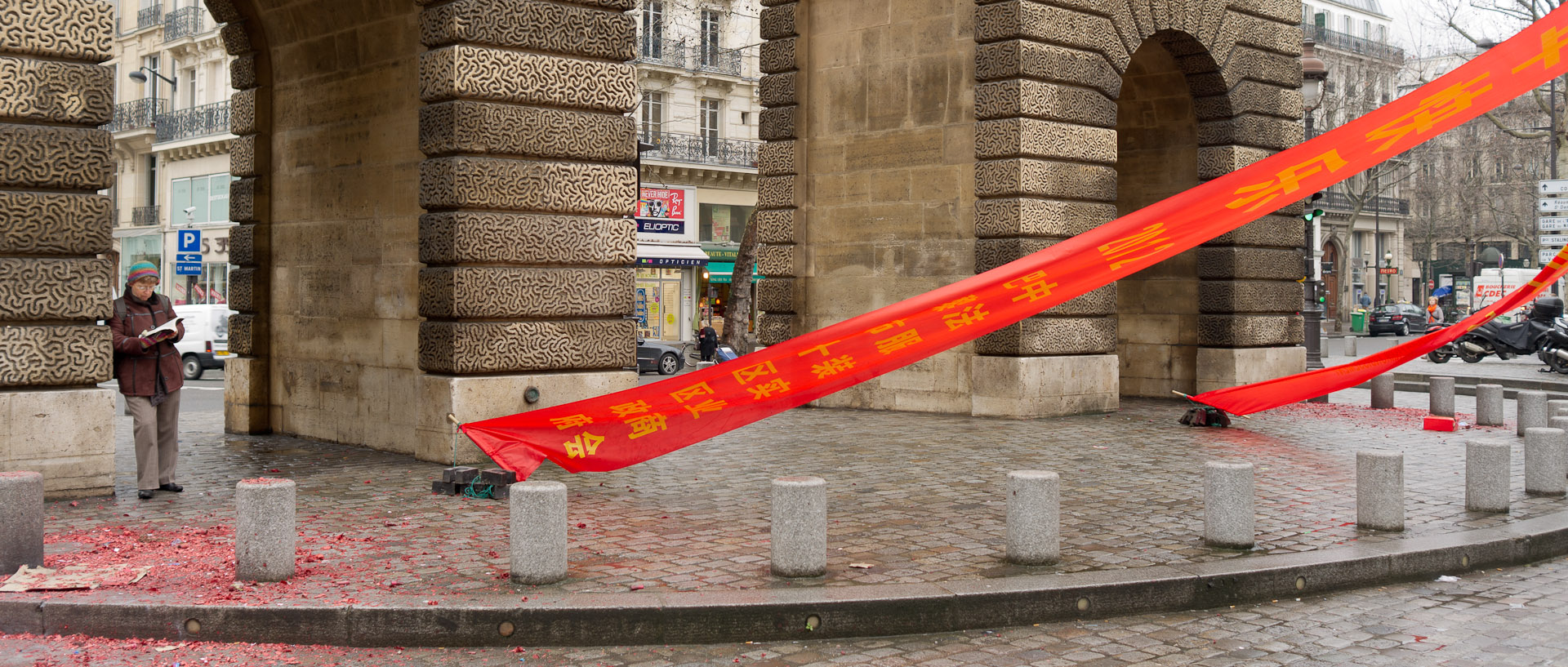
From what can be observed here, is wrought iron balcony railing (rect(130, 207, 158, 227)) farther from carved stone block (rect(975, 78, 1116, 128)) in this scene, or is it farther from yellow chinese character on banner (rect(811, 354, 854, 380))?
yellow chinese character on banner (rect(811, 354, 854, 380))

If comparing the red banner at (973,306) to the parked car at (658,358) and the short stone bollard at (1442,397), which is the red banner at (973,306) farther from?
the parked car at (658,358)

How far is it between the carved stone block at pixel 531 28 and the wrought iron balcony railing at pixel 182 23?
40077 millimetres

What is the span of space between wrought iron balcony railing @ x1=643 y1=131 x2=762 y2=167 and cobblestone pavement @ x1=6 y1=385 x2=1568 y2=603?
1288 inches

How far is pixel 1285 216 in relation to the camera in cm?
1934

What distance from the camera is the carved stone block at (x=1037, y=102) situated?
51.5 feet

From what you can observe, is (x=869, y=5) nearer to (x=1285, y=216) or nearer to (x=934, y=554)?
(x=1285, y=216)

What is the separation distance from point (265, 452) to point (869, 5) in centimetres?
978

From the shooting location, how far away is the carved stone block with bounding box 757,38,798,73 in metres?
18.2

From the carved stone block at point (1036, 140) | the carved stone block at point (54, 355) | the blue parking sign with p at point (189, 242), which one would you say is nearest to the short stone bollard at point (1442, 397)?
the carved stone block at point (1036, 140)

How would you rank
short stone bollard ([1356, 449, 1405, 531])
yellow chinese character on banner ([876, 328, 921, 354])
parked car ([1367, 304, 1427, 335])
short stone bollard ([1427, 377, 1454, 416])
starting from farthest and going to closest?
parked car ([1367, 304, 1427, 335]), short stone bollard ([1427, 377, 1454, 416]), yellow chinese character on banner ([876, 328, 921, 354]), short stone bollard ([1356, 449, 1405, 531])

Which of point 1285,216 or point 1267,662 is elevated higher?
point 1285,216

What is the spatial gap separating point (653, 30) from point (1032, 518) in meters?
40.7

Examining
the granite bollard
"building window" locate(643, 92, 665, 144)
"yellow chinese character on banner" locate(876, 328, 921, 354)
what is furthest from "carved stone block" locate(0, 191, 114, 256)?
"building window" locate(643, 92, 665, 144)

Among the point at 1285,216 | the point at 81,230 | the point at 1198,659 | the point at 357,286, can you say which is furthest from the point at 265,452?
the point at 1285,216
